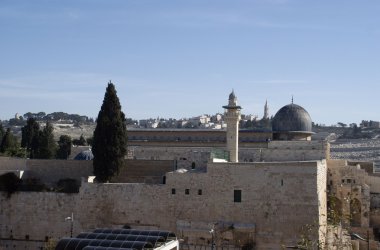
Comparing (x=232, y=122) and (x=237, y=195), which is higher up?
(x=232, y=122)

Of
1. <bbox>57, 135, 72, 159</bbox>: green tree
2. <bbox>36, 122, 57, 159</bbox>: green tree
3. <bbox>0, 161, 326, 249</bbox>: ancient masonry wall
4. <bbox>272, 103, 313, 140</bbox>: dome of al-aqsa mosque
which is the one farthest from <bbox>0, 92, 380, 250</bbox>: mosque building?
<bbox>57, 135, 72, 159</bbox>: green tree

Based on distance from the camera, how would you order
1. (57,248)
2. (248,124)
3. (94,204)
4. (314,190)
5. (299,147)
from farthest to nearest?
(248,124), (299,147), (94,204), (314,190), (57,248)

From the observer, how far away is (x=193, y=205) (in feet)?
85.7

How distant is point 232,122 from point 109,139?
6.35m

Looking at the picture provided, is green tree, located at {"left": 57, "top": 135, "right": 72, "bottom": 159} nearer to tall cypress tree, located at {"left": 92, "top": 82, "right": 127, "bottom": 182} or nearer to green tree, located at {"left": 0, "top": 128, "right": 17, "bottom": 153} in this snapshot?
green tree, located at {"left": 0, "top": 128, "right": 17, "bottom": 153}

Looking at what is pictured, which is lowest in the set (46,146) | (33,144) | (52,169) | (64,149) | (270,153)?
(52,169)

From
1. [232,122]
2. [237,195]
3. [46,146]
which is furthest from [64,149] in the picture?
[237,195]

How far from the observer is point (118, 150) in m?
28.0

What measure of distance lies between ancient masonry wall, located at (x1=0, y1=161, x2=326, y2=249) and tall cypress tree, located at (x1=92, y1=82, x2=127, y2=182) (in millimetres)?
1006

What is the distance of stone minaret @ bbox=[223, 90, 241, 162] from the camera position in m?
29.9

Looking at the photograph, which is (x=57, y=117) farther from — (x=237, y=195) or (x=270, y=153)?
(x=237, y=195)

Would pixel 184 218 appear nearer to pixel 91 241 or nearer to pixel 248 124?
pixel 91 241

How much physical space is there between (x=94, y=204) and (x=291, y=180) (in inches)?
359

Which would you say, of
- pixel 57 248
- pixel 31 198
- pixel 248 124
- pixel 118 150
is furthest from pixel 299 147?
pixel 248 124
